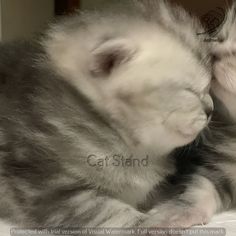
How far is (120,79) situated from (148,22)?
121mm

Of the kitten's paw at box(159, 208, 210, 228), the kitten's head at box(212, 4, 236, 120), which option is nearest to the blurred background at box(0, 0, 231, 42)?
the kitten's head at box(212, 4, 236, 120)

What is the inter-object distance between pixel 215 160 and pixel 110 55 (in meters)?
0.37

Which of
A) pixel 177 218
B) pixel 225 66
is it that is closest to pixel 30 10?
pixel 225 66

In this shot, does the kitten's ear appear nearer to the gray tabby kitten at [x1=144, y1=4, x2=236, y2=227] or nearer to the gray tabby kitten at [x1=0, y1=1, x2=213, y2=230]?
the gray tabby kitten at [x1=0, y1=1, x2=213, y2=230]

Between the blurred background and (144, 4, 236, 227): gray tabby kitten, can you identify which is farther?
the blurred background

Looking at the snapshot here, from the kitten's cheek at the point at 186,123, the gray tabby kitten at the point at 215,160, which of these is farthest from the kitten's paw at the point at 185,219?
the kitten's cheek at the point at 186,123

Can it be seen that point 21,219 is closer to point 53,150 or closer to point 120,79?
point 53,150

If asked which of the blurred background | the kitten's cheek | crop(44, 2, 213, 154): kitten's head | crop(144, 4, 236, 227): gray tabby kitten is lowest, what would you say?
the blurred background

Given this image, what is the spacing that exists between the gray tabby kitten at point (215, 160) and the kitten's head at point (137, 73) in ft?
0.40

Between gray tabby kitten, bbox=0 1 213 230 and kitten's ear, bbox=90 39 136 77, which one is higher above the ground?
kitten's ear, bbox=90 39 136 77

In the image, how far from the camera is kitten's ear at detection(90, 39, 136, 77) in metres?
0.81

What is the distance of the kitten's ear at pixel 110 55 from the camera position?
81cm

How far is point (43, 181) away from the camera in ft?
2.73

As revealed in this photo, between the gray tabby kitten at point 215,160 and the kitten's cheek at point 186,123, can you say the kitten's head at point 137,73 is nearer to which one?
the kitten's cheek at point 186,123
